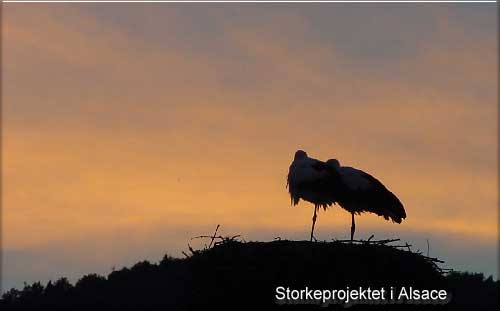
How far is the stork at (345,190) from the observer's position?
21109mm

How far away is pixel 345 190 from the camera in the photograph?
2116 centimetres

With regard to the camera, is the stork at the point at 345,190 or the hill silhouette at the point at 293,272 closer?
the hill silhouette at the point at 293,272

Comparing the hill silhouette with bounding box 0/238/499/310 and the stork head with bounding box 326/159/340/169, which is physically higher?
the stork head with bounding box 326/159/340/169

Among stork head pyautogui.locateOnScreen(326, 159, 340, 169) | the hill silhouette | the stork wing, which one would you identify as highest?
stork head pyautogui.locateOnScreen(326, 159, 340, 169)

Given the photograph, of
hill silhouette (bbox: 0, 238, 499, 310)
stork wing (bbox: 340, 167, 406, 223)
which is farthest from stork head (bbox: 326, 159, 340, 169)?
hill silhouette (bbox: 0, 238, 499, 310)

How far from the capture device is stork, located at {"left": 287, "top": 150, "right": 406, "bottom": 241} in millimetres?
21109

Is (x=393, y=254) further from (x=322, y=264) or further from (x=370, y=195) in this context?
(x=370, y=195)

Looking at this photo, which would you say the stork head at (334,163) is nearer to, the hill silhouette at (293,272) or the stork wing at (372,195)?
the stork wing at (372,195)

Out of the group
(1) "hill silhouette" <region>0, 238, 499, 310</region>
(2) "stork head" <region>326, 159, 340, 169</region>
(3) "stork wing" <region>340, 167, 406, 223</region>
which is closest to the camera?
(1) "hill silhouette" <region>0, 238, 499, 310</region>

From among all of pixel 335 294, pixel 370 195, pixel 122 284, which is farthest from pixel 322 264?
pixel 122 284

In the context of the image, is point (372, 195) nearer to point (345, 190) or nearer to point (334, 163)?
point (345, 190)

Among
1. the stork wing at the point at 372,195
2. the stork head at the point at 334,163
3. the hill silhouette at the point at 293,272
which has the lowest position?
the hill silhouette at the point at 293,272

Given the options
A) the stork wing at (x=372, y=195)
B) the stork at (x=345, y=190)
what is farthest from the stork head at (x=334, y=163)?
the stork wing at (x=372, y=195)

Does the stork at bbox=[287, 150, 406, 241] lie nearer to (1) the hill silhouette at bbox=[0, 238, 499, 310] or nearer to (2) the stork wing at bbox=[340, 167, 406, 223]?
(2) the stork wing at bbox=[340, 167, 406, 223]
